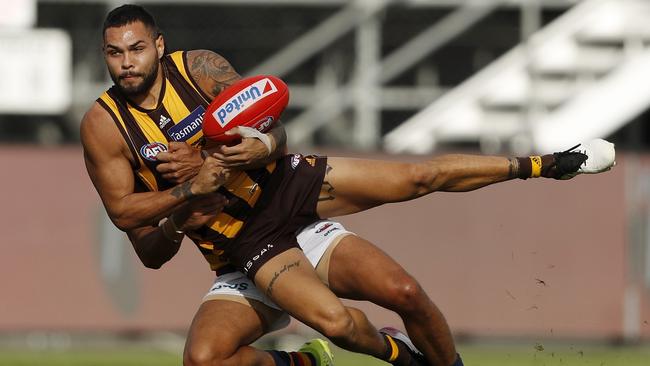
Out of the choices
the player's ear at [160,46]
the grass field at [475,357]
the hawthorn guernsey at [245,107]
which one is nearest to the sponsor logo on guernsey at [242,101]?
the hawthorn guernsey at [245,107]

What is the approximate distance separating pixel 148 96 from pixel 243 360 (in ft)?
5.02

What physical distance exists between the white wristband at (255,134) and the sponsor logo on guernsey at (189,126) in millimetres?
350

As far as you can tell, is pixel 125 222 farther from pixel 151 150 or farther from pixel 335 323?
pixel 335 323

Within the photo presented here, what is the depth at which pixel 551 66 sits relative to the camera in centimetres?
2012

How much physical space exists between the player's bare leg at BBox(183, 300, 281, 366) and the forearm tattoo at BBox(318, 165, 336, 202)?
70 cm

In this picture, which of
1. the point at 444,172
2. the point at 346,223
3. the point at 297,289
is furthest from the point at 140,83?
the point at 346,223

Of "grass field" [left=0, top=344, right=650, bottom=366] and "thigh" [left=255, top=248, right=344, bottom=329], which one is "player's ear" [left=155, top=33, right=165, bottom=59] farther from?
"grass field" [left=0, top=344, right=650, bottom=366]

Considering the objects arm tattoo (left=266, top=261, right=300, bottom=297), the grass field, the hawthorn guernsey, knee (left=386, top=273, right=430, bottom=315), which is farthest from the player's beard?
the grass field

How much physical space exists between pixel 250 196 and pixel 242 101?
0.68 metres

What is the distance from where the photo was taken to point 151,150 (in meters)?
7.68

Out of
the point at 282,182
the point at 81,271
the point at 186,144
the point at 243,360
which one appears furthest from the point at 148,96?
the point at 81,271

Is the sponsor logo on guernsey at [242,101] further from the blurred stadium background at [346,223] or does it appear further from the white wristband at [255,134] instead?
A: the blurred stadium background at [346,223]

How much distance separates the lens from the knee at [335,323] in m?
7.60

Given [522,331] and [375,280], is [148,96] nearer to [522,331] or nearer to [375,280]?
[375,280]
